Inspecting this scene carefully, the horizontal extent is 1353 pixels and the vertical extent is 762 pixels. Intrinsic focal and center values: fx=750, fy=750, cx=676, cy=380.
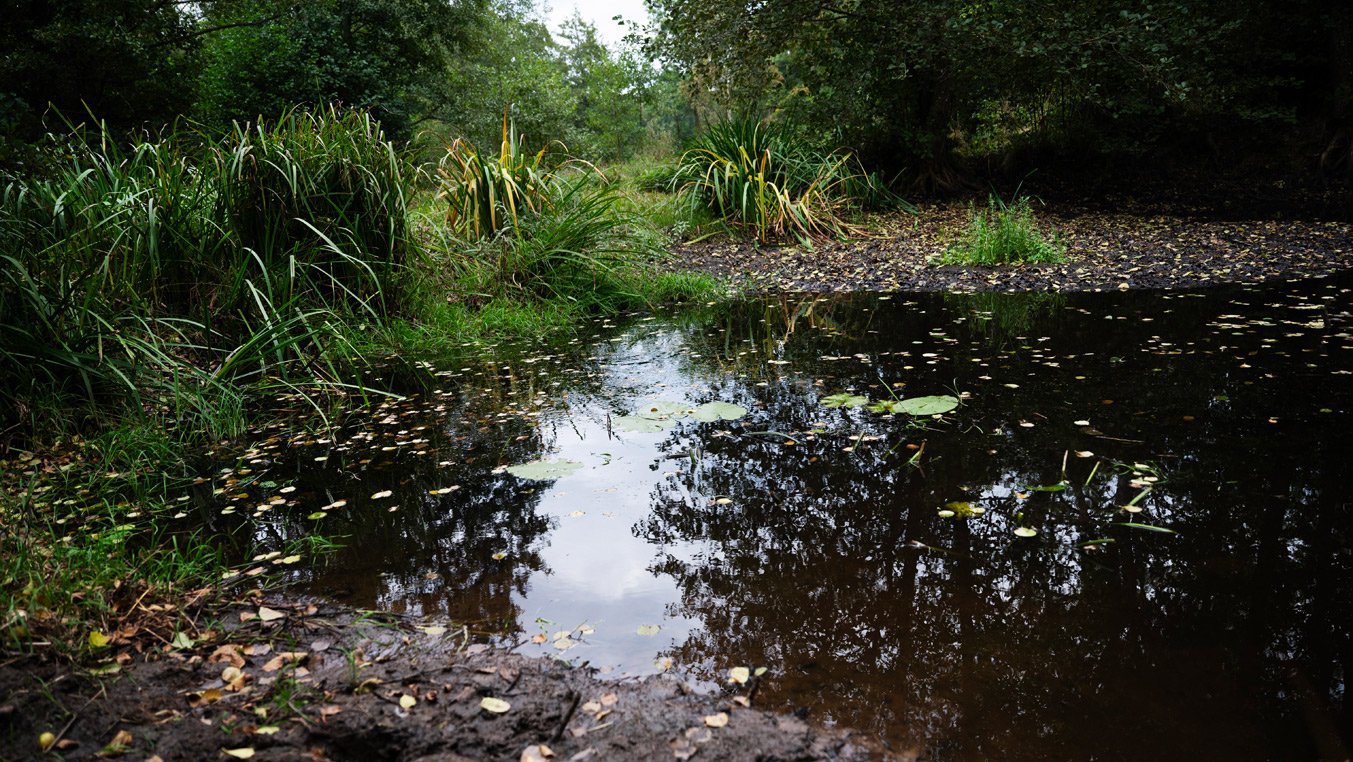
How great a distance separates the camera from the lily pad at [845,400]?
326cm

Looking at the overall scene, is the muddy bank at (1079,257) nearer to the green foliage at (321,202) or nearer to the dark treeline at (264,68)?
the green foliage at (321,202)

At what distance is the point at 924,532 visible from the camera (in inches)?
83.7

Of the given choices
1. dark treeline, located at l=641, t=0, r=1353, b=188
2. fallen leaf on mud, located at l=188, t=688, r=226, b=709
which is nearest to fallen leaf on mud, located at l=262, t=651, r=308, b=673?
fallen leaf on mud, located at l=188, t=688, r=226, b=709

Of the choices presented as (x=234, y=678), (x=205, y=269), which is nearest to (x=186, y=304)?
(x=205, y=269)

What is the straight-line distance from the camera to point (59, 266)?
3012 millimetres

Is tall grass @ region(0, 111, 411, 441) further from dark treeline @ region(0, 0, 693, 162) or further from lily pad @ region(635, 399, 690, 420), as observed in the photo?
lily pad @ region(635, 399, 690, 420)

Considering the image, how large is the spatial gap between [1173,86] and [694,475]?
773cm

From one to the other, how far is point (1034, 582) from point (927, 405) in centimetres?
133

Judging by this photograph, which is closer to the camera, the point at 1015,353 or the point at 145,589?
the point at 145,589

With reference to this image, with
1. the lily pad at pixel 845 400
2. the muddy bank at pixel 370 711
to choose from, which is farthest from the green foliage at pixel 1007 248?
the muddy bank at pixel 370 711

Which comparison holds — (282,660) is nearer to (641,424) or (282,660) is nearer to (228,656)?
(228,656)

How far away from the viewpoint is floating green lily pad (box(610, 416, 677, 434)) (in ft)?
10.2

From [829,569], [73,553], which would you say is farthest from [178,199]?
[829,569]

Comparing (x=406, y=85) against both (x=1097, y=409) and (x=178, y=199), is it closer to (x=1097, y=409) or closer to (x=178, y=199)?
(x=178, y=199)
